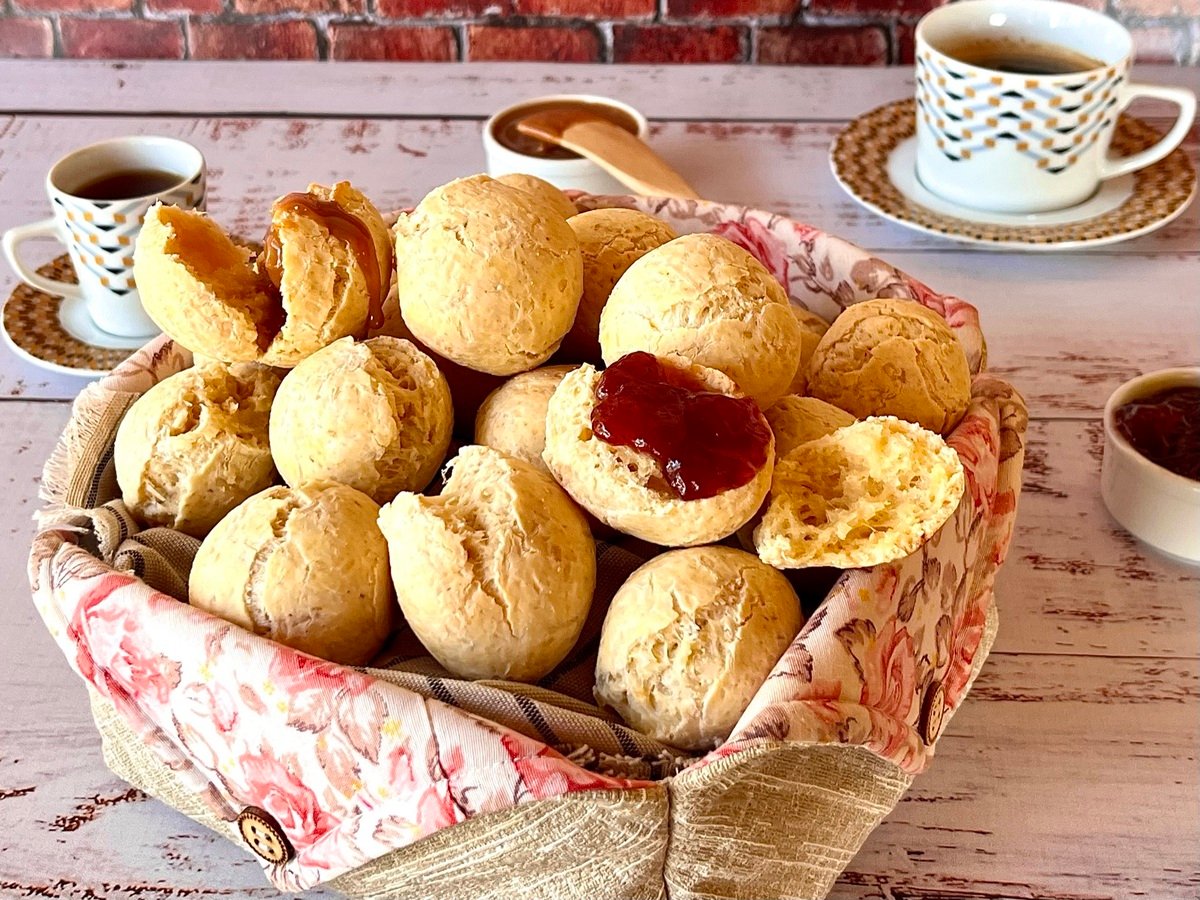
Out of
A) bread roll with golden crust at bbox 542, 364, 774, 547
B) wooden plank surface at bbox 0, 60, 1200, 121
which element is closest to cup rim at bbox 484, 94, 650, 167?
wooden plank surface at bbox 0, 60, 1200, 121

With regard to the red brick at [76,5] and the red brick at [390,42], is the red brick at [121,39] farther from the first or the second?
the red brick at [390,42]

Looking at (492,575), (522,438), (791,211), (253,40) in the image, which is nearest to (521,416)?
(522,438)

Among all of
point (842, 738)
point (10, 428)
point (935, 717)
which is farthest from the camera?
point (10, 428)

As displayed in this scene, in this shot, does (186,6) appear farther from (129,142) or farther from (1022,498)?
(1022,498)

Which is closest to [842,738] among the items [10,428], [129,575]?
[129,575]

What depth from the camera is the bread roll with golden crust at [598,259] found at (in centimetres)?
83

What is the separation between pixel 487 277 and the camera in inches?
28.4

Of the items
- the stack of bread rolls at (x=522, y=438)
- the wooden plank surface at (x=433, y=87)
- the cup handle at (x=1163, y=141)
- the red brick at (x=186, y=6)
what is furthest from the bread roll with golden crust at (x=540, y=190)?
the red brick at (x=186, y=6)

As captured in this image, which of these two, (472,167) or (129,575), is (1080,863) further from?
(472,167)

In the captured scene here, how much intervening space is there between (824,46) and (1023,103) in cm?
65

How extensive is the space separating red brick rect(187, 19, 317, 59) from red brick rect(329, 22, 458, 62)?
40mm

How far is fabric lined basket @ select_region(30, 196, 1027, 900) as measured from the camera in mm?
576

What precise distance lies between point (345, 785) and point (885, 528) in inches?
12.2

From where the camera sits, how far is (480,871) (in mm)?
618
